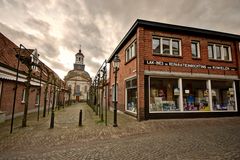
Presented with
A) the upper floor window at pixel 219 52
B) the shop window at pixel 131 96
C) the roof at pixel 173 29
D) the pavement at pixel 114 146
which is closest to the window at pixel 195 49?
the roof at pixel 173 29

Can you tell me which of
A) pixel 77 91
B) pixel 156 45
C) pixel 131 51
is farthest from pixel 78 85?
pixel 156 45

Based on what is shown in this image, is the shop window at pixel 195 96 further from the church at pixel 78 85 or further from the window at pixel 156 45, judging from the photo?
the church at pixel 78 85

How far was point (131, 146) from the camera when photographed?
498 centimetres

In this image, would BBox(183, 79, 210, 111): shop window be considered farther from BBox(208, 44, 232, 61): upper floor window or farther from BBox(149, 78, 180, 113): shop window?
BBox(208, 44, 232, 61): upper floor window

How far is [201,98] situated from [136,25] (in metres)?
7.31

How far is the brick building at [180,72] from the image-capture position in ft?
31.5

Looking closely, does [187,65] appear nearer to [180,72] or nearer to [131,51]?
[180,72]

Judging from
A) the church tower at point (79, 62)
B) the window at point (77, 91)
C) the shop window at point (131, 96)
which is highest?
the church tower at point (79, 62)

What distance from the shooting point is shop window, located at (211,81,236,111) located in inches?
433

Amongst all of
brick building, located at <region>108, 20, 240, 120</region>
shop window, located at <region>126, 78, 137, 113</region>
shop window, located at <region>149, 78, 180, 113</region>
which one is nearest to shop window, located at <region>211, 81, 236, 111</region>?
brick building, located at <region>108, 20, 240, 120</region>

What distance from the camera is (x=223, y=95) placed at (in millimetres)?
11273

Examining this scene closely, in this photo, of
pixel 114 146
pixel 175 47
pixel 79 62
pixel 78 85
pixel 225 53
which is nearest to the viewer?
pixel 114 146

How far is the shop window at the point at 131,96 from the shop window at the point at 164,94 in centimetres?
142

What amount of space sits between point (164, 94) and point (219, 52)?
20.4ft
